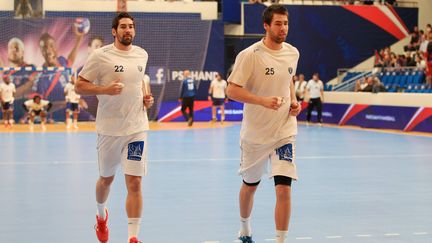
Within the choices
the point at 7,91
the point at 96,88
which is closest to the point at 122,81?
the point at 96,88

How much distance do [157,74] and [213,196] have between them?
2432 centimetres

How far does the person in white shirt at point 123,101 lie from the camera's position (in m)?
7.70

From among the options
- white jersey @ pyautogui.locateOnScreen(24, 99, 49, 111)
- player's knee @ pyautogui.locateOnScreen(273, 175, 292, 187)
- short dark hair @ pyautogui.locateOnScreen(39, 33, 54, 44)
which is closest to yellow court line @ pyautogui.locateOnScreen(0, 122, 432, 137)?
white jersey @ pyautogui.locateOnScreen(24, 99, 49, 111)

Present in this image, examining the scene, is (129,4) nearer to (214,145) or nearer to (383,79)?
(383,79)

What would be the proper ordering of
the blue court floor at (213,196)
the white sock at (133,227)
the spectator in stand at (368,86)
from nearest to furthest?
1. the white sock at (133,227)
2. the blue court floor at (213,196)
3. the spectator in stand at (368,86)

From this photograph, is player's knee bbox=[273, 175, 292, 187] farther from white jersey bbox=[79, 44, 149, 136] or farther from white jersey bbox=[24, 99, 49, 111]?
white jersey bbox=[24, 99, 49, 111]

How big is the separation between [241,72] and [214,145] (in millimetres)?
13898

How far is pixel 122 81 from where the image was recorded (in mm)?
7762

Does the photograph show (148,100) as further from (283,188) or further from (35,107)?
(35,107)

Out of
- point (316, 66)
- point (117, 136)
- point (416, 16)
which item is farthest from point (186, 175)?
point (416, 16)

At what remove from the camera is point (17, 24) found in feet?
110

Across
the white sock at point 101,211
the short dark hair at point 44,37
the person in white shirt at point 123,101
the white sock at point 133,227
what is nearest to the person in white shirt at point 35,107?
the short dark hair at point 44,37

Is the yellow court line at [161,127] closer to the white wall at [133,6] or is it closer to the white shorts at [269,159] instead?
the white wall at [133,6]

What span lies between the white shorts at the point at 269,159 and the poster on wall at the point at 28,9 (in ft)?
91.9
